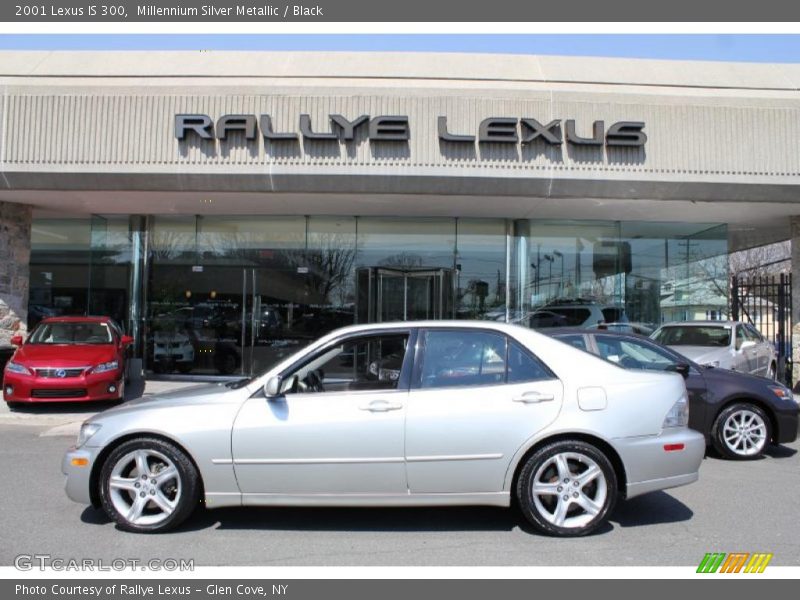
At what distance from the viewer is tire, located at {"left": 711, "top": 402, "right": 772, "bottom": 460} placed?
24.8ft

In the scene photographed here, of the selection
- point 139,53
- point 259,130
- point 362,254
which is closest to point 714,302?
point 362,254

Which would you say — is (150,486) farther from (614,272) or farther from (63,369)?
(614,272)

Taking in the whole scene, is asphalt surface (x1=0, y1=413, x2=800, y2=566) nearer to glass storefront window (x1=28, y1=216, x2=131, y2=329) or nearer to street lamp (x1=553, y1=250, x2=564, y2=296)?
street lamp (x1=553, y1=250, x2=564, y2=296)

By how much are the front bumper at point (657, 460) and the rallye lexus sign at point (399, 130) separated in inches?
291

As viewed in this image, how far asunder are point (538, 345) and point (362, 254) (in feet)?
34.1

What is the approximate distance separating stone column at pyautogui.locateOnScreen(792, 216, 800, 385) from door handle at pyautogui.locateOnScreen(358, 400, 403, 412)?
11.6 metres

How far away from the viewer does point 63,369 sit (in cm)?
1026

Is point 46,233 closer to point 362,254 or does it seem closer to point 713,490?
point 362,254

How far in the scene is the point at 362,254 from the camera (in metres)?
15.1

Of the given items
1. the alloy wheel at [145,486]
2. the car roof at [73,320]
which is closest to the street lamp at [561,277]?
the car roof at [73,320]

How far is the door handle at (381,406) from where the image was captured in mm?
4688

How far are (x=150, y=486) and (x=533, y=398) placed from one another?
288 centimetres

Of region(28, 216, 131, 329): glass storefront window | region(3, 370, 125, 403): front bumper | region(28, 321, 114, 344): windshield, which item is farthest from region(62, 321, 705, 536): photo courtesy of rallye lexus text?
region(28, 216, 131, 329): glass storefront window

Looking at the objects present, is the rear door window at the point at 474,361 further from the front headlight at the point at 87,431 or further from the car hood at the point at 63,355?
the car hood at the point at 63,355
